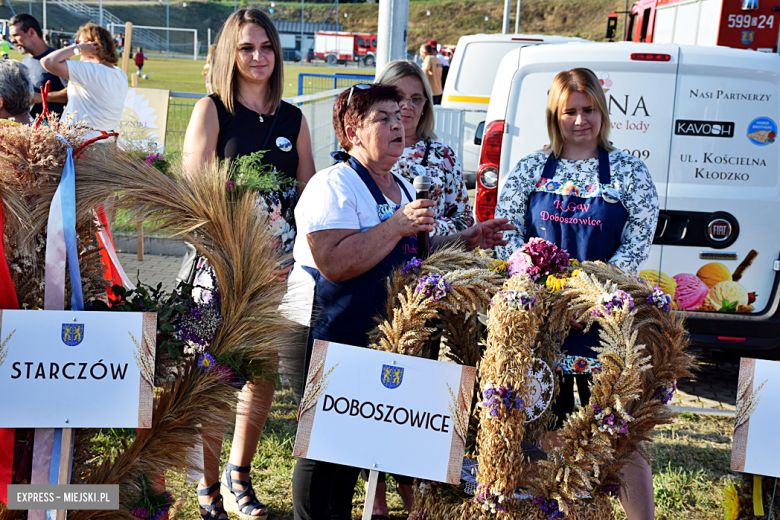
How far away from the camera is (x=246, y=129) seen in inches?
107

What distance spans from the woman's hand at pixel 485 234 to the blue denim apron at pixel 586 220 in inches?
10.3

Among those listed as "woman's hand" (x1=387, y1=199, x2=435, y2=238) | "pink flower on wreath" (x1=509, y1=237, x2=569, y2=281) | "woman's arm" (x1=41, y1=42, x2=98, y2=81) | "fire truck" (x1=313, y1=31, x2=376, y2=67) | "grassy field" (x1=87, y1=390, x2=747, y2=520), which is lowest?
"grassy field" (x1=87, y1=390, x2=747, y2=520)

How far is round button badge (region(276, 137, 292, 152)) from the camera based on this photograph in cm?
276

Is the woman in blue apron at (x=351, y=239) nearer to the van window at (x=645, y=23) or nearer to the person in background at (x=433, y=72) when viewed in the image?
the person in background at (x=433, y=72)

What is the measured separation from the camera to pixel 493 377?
1.78 meters

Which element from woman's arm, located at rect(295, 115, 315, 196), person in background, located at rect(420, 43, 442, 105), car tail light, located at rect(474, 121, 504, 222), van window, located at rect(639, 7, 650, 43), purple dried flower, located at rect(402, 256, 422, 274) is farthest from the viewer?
person in background, located at rect(420, 43, 442, 105)

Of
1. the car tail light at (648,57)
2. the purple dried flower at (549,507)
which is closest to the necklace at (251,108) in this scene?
the purple dried flower at (549,507)

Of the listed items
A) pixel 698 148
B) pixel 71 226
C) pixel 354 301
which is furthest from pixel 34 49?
pixel 698 148

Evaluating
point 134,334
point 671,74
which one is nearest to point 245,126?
point 134,334

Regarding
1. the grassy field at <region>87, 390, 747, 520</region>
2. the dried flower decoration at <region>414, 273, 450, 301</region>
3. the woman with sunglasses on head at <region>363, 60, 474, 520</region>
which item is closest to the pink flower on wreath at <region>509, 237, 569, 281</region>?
the dried flower decoration at <region>414, 273, 450, 301</region>

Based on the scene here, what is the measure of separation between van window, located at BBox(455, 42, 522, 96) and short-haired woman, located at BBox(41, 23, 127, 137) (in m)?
5.01

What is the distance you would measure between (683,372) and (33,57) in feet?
19.4

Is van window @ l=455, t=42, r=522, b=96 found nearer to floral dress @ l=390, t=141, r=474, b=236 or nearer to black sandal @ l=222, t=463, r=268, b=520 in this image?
floral dress @ l=390, t=141, r=474, b=236

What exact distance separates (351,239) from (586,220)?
1065 mm
